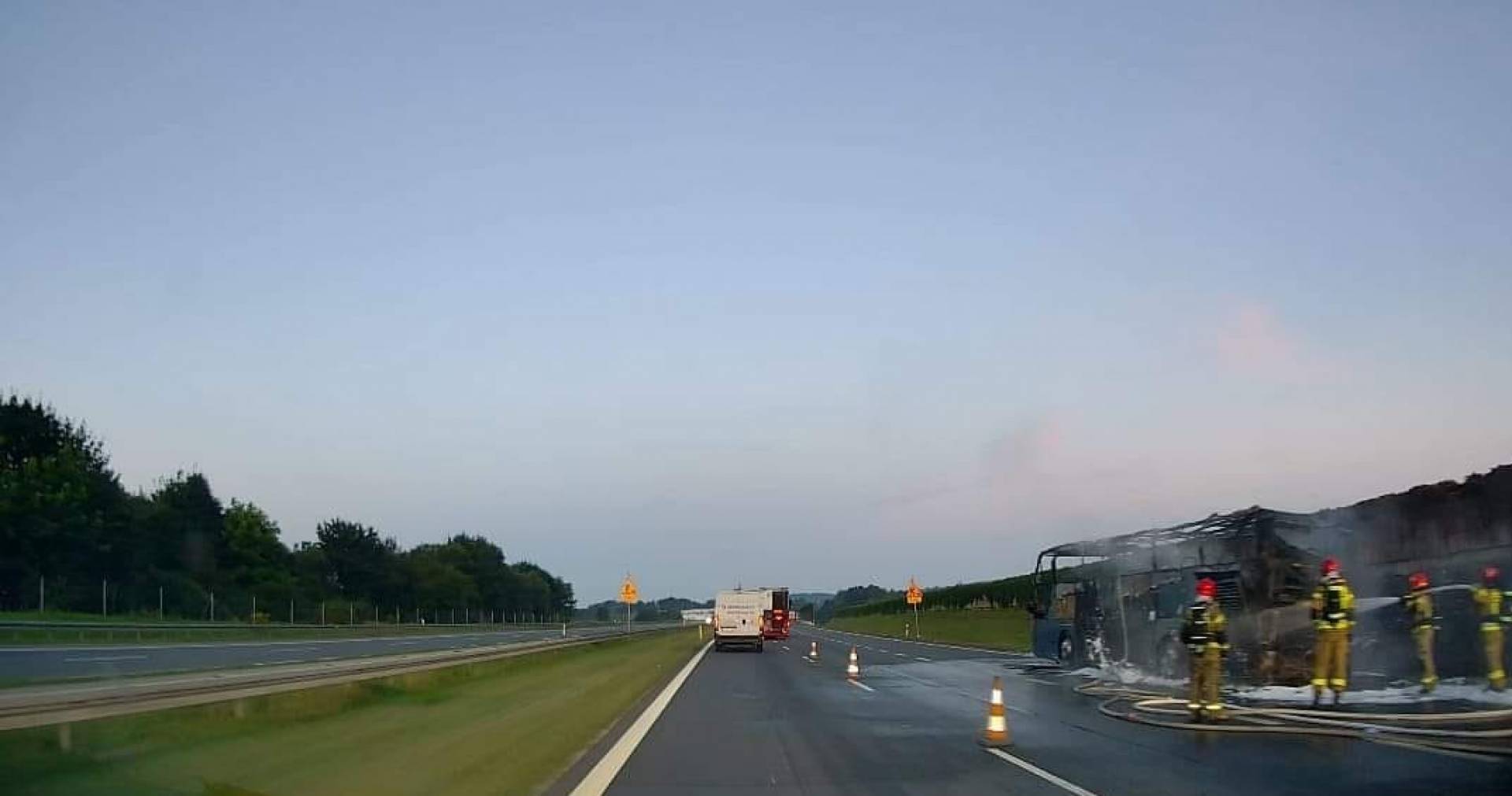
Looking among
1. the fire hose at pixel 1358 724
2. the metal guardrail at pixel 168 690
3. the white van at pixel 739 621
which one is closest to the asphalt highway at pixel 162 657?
the metal guardrail at pixel 168 690

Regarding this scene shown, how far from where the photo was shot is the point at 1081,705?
993 inches

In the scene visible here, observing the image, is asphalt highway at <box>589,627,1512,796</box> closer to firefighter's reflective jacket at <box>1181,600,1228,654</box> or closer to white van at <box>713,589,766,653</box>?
firefighter's reflective jacket at <box>1181,600,1228,654</box>

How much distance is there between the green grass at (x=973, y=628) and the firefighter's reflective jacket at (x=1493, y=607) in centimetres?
3788

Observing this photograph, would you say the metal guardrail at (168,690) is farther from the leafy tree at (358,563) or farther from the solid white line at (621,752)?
the leafy tree at (358,563)

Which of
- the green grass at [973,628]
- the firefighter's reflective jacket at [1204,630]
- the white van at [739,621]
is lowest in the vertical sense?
the green grass at [973,628]

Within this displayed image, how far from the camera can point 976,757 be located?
54.6 feet

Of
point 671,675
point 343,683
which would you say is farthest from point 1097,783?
point 671,675

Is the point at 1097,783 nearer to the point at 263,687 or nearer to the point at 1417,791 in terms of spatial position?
the point at 1417,791

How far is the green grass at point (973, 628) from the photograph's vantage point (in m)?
69.1

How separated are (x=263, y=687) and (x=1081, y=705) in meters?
15.0

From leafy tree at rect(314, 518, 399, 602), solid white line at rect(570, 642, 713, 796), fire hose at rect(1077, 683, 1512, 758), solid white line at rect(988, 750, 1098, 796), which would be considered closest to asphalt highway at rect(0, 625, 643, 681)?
solid white line at rect(570, 642, 713, 796)

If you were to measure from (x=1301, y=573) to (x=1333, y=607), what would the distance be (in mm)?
6543

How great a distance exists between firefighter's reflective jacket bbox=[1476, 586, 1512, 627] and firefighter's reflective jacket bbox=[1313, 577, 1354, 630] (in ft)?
6.23

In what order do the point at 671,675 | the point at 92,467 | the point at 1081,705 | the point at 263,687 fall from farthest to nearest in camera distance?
the point at 92,467 < the point at 671,675 < the point at 1081,705 < the point at 263,687
